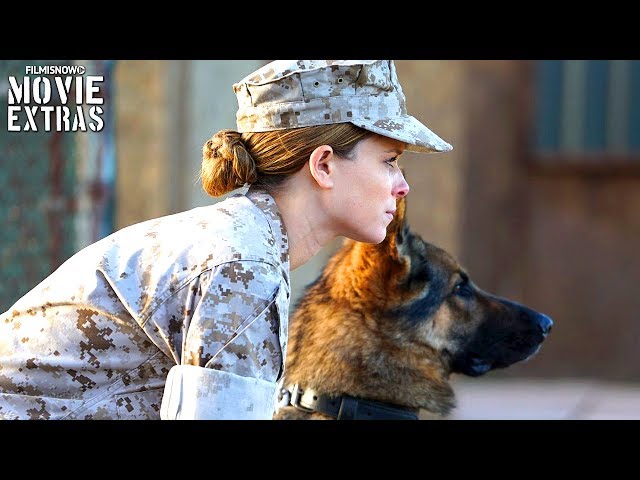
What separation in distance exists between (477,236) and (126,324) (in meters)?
5.26

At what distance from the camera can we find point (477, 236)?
7273mm

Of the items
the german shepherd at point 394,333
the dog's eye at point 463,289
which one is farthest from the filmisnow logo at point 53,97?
the dog's eye at point 463,289

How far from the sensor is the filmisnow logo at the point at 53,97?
418 centimetres

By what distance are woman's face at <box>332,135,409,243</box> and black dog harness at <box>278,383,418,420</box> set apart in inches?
28.9

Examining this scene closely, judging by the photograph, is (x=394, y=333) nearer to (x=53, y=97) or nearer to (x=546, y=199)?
(x=53, y=97)

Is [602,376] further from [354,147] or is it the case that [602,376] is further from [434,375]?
[354,147]

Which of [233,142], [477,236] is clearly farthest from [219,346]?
[477,236]

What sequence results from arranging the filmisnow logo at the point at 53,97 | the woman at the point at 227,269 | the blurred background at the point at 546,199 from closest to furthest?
the woman at the point at 227,269 < the filmisnow logo at the point at 53,97 < the blurred background at the point at 546,199

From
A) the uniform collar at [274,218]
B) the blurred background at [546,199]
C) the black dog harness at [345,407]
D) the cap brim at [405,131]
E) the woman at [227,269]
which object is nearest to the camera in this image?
the woman at [227,269]

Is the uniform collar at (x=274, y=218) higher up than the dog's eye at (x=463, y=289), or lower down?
higher up

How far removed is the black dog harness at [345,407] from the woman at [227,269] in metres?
0.70

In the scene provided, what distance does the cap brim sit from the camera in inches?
97.7

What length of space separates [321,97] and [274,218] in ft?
1.03

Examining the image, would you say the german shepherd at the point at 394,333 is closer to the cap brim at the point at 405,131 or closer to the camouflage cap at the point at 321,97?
the cap brim at the point at 405,131
